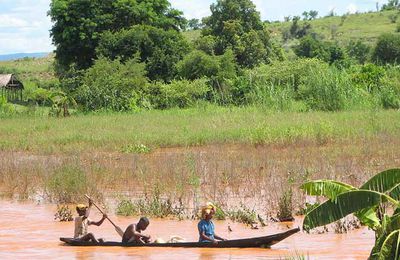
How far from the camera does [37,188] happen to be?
16125 millimetres

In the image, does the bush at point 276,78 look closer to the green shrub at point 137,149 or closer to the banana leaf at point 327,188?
the green shrub at point 137,149

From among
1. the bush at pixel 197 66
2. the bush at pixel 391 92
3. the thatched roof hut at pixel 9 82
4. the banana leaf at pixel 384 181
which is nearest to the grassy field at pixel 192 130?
the bush at pixel 391 92

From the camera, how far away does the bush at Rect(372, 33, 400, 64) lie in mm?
48656

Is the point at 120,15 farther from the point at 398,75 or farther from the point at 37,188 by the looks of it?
the point at 37,188

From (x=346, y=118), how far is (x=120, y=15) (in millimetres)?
23851

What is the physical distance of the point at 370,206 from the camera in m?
7.17

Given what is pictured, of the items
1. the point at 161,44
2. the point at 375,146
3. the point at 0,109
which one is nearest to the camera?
the point at 375,146

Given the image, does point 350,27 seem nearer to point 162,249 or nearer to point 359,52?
point 359,52

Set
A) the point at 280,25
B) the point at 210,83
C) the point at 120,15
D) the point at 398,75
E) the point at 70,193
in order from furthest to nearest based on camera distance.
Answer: the point at 280,25, the point at 120,15, the point at 210,83, the point at 398,75, the point at 70,193

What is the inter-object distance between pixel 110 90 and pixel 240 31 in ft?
37.7

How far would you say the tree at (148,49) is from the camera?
4050 centimetres

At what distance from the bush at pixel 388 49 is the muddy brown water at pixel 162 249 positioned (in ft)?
123

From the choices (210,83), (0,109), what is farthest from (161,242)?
(210,83)

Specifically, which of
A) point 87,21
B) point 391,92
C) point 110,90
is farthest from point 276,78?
point 87,21
